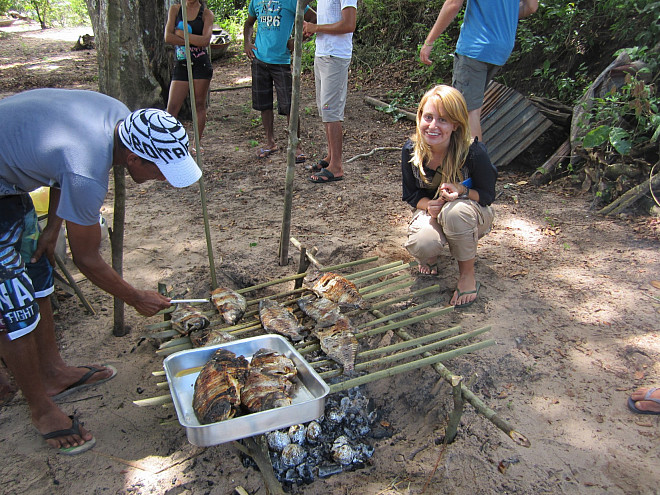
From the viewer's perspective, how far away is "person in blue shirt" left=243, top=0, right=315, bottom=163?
18.5 ft

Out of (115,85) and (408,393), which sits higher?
(115,85)

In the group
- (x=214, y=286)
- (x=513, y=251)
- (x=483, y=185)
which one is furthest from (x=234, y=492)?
(x=513, y=251)

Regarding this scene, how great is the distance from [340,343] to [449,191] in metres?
1.39

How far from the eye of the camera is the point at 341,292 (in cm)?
296

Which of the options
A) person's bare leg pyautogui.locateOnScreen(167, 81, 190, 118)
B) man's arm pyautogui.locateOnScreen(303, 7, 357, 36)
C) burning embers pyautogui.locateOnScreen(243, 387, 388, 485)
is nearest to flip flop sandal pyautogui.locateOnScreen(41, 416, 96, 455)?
burning embers pyautogui.locateOnScreen(243, 387, 388, 485)

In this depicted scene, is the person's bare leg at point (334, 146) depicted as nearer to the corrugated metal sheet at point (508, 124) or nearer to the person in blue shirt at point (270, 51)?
the person in blue shirt at point (270, 51)

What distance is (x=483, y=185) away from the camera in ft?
10.9

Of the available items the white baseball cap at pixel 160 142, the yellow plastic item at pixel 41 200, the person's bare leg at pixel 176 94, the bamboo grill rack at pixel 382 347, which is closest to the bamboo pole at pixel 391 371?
the bamboo grill rack at pixel 382 347

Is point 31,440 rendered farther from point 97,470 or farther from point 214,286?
point 214,286

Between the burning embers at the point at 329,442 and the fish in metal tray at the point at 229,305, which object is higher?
the fish in metal tray at the point at 229,305

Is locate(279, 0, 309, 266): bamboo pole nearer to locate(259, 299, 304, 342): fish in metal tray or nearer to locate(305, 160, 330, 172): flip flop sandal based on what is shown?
locate(259, 299, 304, 342): fish in metal tray

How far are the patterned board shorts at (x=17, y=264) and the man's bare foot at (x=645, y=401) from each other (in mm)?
3095

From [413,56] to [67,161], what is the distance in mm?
9013

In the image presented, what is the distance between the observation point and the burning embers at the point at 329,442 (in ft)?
7.89
